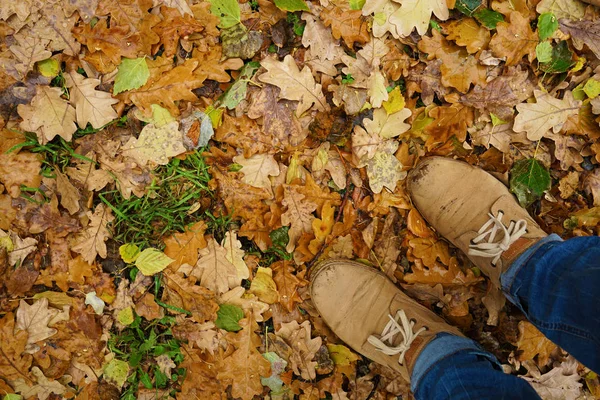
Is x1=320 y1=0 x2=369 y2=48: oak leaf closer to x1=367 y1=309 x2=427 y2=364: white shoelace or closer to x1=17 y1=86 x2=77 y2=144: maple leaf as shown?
x1=17 y1=86 x2=77 y2=144: maple leaf

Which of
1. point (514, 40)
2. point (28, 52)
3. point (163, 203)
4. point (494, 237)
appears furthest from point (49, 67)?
point (494, 237)

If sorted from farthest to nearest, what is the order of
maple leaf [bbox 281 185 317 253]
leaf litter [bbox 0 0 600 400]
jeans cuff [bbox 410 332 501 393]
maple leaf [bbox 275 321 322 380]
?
maple leaf [bbox 275 321 322 380] < maple leaf [bbox 281 185 317 253] < leaf litter [bbox 0 0 600 400] < jeans cuff [bbox 410 332 501 393]

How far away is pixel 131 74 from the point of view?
6.56ft

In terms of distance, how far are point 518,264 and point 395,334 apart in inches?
26.2

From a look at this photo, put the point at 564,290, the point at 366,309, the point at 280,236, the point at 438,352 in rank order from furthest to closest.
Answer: the point at 366,309, the point at 280,236, the point at 438,352, the point at 564,290

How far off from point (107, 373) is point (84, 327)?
277mm

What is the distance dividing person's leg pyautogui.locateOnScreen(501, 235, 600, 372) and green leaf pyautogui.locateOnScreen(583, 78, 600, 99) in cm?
71

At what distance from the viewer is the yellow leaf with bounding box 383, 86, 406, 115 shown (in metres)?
2.09

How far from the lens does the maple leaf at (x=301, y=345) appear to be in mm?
2238

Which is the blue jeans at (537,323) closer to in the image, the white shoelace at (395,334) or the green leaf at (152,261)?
the white shoelace at (395,334)

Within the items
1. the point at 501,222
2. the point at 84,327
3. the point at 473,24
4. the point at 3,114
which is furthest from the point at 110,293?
the point at 473,24

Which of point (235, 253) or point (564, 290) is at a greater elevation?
point (564, 290)

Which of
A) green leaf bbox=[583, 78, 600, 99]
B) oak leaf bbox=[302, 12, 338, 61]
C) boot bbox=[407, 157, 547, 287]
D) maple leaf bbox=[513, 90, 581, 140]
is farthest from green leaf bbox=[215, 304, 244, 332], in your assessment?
green leaf bbox=[583, 78, 600, 99]

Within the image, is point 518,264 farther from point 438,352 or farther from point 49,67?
point 49,67
